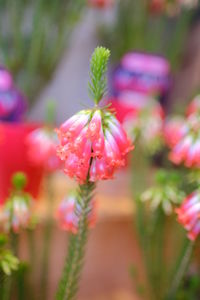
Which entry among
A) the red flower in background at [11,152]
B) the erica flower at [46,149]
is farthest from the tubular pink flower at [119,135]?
the red flower in background at [11,152]

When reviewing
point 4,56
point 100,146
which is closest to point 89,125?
point 100,146

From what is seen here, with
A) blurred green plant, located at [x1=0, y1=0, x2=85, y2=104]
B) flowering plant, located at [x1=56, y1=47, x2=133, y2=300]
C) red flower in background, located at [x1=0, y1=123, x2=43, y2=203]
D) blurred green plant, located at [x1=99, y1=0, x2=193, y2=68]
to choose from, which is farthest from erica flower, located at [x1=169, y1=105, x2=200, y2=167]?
blurred green plant, located at [x1=99, y1=0, x2=193, y2=68]

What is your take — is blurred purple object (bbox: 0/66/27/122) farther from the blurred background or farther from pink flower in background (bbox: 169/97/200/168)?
pink flower in background (bbox: 169/97/200/168)

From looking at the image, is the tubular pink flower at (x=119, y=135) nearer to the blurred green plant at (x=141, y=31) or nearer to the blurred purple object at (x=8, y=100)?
the blurred purple object at (x=8, y=100)

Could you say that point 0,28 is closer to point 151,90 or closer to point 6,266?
point 151,90

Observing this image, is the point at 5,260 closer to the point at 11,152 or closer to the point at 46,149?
the point at 46,149
